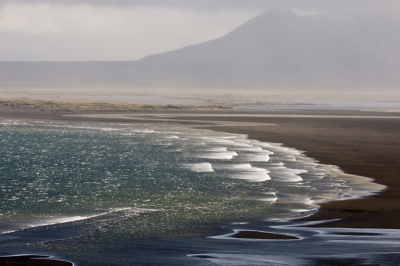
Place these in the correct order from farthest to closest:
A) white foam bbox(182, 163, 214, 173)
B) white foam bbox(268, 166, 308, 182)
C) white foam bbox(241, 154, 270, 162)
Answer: white foam bbox(241, 154, 270, 162)
white foam bbox(182, 163, 214, 173)
white foam bbox(268, 166, 308, 182)

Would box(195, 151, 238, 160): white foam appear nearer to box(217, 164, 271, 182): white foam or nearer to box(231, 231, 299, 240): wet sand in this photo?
box(217, 164, 271, 182): white foam

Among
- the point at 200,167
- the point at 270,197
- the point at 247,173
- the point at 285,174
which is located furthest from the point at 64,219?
the point at 200,167

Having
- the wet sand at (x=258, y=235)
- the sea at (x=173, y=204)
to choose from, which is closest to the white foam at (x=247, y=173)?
the sea at (x=173, y=204)

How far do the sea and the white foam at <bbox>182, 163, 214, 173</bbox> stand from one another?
4 centimetres

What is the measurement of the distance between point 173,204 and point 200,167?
8184mm

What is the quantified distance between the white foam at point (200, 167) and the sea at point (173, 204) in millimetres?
37

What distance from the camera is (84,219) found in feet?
51.6

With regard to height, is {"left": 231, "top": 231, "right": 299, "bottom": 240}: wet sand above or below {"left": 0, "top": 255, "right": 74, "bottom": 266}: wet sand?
above

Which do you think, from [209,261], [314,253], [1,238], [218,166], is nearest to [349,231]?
[314,253]

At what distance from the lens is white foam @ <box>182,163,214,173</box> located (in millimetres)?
25078

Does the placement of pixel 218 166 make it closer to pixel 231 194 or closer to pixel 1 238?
pixel 231 194

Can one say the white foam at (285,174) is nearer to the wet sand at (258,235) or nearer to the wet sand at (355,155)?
the wet sand at (355,155)

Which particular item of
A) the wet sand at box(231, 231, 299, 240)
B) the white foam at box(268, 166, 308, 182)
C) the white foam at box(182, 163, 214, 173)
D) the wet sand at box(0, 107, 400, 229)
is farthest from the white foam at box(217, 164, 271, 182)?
the wet sand at box(231, 231, 299, 240)

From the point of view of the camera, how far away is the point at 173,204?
58.9 ft
